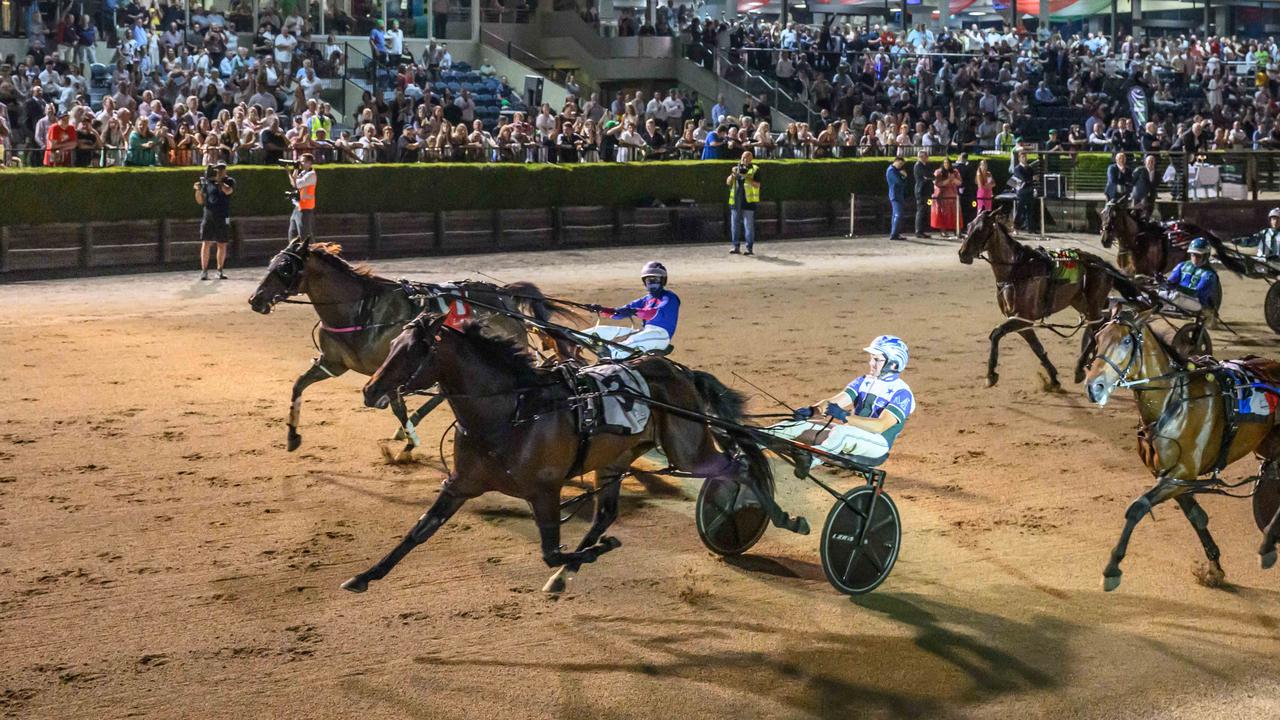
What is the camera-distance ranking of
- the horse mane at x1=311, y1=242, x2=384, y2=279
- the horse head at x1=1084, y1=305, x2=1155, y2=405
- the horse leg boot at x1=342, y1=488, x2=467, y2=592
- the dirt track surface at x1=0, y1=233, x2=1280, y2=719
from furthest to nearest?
the horse mane at x1=311, y1=242, x2=384, y2=279 < the horse head at x1=1084, y1=305, x2=1155, y2=405 < the horse leg boot at x1=342, y1=488, x2=467, y2=592 < the dirt track surface at x1=0, y1=233, x2=1280, y2=719

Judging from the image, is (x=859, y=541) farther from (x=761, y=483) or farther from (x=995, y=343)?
(x=995, y=343)

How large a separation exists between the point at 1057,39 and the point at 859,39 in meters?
6.15

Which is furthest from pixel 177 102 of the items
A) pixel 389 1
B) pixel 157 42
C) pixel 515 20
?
pixel 515 20

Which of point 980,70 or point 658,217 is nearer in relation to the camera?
point 658,217

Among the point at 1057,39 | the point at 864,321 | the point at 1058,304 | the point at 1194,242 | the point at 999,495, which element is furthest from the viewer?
the point at 1057,39

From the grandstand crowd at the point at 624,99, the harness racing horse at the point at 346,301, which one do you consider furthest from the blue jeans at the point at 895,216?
the harness racing horse at the point at 346,301

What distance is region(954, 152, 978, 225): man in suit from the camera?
92.9ft

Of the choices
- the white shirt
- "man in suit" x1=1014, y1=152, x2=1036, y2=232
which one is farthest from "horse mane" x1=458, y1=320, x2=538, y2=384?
the white shirt

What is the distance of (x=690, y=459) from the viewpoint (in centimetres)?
777

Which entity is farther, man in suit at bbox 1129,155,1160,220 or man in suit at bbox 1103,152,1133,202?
man in suit at bbox 1129,155,1160,220

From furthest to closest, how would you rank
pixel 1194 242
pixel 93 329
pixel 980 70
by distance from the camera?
1. pixel 980 70
2. pixel 93 329
3. pixel 1194 242

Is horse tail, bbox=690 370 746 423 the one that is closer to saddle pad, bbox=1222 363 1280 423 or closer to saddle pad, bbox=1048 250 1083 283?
saddle pad, bbox=1222 363 1280 423

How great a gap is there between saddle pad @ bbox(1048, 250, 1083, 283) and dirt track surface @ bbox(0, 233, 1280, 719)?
3.65 feet

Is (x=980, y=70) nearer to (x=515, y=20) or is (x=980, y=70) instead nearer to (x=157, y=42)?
(x=515, y=20)
